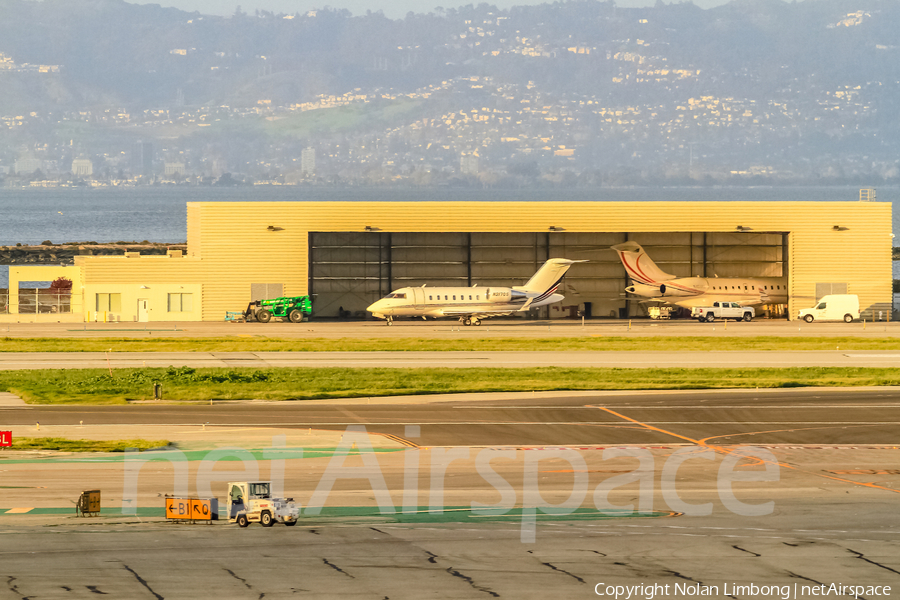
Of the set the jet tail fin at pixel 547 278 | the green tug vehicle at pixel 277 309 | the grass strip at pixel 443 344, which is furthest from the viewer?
the jet tail fin at pixel 547 278

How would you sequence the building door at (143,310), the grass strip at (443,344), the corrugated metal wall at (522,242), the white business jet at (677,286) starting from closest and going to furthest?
1. the grass strip at (443,344)
2. the building door at (143,310)
3. the corrugated metal wall at (522,242)
4. the white business jet at (677,286)

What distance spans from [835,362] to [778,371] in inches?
250

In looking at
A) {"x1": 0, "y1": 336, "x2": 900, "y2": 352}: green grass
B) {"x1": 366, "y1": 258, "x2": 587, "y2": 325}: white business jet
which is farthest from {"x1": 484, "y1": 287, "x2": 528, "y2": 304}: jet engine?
{"x1": 0, "y1": 336, "x2": 900, "y2": 352}: green grass

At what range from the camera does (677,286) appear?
88.1m

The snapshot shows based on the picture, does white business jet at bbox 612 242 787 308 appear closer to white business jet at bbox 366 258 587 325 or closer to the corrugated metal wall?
the corrugated metal wall

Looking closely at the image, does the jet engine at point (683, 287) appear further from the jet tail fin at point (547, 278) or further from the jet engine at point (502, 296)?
the jet engine at point (502, 296)

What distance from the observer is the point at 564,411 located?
4009 centimetres

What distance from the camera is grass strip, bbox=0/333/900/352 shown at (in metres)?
61.7

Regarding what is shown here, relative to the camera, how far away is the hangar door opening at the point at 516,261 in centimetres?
9131

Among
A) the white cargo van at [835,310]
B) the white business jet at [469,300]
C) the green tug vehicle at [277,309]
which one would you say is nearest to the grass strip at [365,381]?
the white business jet at [469,300]

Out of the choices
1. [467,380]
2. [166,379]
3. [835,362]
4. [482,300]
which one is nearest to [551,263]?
[482,300]

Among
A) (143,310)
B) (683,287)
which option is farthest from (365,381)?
(683,287)

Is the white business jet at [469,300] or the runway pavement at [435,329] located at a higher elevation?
the white business jet at [469,300]

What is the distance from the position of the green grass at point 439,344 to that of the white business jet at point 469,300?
12422 millimetres
